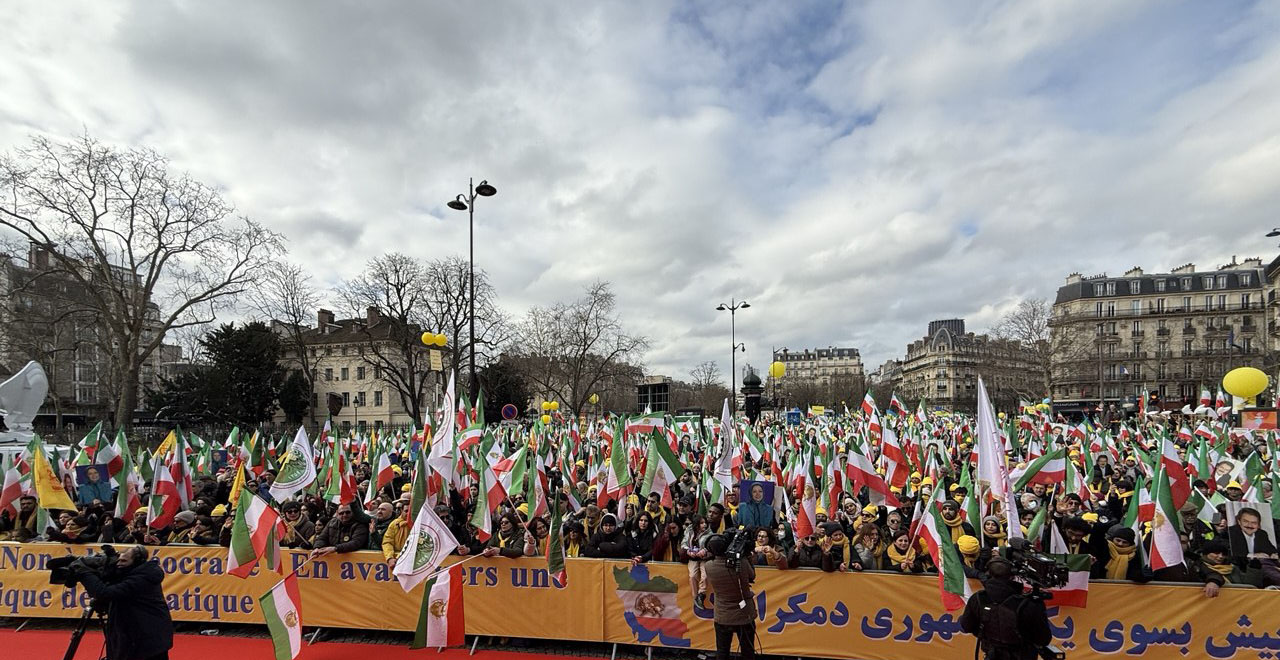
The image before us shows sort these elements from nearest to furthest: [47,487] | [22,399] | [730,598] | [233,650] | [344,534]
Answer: [730,598]
[233,650]
[344,534]
[47,487]
[22,399]

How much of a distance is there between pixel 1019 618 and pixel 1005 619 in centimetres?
8

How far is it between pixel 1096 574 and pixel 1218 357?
6873 cm

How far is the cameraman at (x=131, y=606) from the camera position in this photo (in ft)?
15.7

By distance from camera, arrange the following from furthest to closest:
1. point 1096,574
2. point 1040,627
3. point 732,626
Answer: point 1096,574
point 732,626
point 1040,627

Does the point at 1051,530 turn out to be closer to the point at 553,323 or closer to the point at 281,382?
the point at 553,323

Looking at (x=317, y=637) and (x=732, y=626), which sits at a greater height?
(x=732, y=626)

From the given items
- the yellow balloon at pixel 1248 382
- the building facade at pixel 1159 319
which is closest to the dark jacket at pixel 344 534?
the yellow balloon at pixel 1248 382

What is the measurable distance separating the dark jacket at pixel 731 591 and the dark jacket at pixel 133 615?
4212mm

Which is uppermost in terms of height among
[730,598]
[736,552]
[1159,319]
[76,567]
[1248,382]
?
[1159,319]

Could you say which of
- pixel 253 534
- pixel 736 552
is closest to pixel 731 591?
pixel 736 552

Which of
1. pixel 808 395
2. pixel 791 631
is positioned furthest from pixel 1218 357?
pixel 791 631

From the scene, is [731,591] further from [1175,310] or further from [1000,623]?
[1175,310]

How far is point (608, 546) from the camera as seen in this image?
6.65 m

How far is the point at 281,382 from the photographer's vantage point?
47438 millimetres
